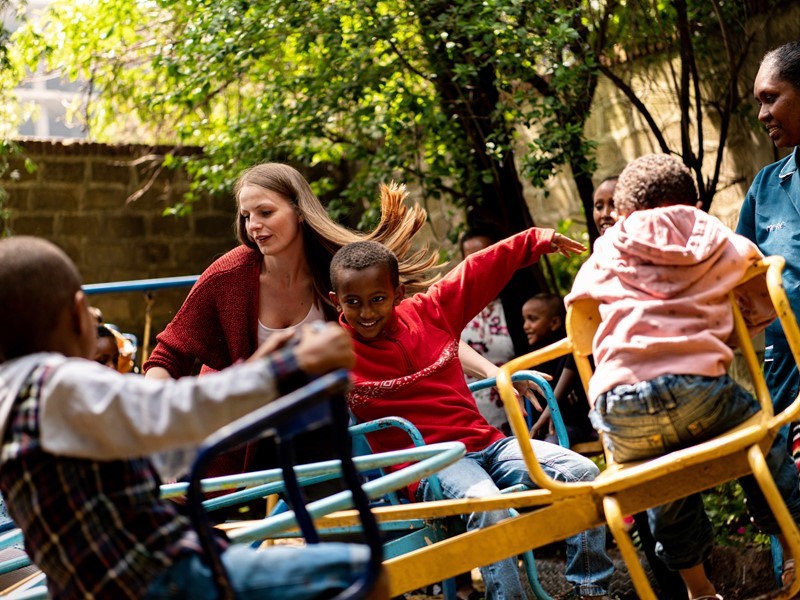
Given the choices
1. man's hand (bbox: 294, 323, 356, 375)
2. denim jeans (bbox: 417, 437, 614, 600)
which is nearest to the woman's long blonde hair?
denim jeans (bbox: 417, 437, 614, 600)

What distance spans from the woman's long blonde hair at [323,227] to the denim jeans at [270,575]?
233cm

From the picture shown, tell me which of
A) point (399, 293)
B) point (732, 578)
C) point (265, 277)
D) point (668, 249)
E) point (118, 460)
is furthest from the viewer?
point (732, 578)

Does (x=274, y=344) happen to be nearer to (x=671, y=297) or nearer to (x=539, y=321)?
(x=671, y=297)

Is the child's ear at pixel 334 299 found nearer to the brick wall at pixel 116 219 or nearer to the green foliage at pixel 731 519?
the green foliage at pixel 731 519

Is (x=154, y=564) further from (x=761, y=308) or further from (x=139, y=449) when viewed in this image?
(x=761, y=308)

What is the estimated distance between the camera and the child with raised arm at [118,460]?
84.0 inches

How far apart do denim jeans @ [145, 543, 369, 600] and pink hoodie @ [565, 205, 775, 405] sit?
45.3 inches

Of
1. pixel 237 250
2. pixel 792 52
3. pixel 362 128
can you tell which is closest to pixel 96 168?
pixel 362 128

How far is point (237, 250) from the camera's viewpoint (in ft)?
15.3

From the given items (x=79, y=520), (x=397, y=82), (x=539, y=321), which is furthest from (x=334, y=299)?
(x=79, y=520)

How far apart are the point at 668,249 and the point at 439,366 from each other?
43.7 inches

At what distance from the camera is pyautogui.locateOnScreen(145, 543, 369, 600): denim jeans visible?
2166mm

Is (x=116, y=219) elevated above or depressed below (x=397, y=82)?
below

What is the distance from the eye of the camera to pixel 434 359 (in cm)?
399
